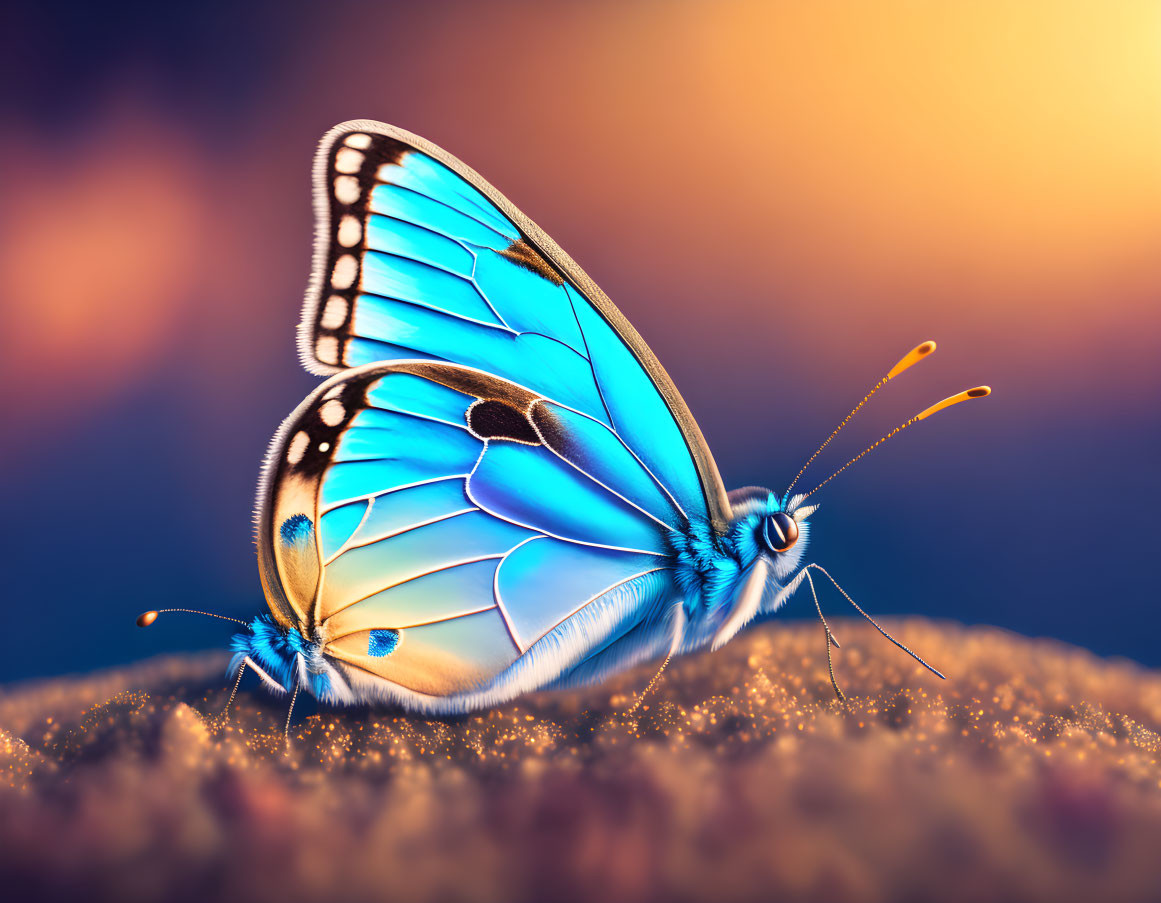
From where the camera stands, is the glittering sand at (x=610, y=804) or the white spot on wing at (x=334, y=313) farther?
the white spot on wing at (x=334, y=313)

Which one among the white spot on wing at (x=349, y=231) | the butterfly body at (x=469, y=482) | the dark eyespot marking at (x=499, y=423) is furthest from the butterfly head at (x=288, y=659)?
the white spot on wing at (x=349, y=231)

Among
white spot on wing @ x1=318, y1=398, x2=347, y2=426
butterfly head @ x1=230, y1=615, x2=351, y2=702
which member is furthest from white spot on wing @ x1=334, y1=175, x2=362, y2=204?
butterfly head @ x1=230, y1=615, x2=351, y2=702

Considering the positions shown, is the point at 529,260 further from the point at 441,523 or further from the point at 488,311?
the point at 441,523

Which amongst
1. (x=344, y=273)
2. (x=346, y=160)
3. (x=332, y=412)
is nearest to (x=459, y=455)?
(x=332, y=412)

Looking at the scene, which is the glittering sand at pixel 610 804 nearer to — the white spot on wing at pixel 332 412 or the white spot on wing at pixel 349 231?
the white spot on wing at pixel 332 412

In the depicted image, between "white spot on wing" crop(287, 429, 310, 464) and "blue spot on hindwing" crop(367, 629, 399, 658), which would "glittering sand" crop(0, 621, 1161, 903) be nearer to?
"blue spot on hindwing" crop(367, 629, 399, 658)

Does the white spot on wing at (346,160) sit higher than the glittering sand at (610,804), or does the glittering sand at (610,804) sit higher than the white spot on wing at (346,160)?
the white spot on wing at (346,160)

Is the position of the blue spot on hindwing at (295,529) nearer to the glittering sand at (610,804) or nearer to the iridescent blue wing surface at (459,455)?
the iridescent blue wing surface at (459,455)

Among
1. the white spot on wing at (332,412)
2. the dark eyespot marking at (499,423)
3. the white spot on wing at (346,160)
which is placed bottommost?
the white spot on wing at (332,412)

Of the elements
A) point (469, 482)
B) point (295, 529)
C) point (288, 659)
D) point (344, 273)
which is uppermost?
point (344, 273)
